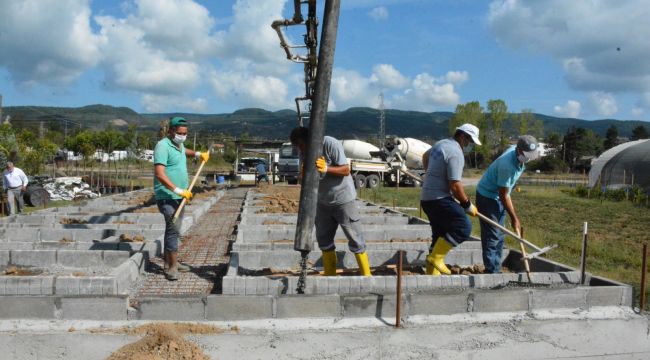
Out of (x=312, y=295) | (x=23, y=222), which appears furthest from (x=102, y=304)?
(x=23, y=222)

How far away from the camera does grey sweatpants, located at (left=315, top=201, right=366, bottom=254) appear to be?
15.0ft

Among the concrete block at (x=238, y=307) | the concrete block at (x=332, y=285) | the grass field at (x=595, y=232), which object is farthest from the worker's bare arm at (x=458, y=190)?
the grass field at (x=595, y=232)

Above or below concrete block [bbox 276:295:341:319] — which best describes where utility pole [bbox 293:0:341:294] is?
above

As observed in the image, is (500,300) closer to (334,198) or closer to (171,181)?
(334,198)

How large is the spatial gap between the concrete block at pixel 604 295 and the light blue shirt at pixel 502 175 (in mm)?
1151

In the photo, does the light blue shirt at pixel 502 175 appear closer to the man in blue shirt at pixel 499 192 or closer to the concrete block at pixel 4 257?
the man in blue shirt at pixel 499 192

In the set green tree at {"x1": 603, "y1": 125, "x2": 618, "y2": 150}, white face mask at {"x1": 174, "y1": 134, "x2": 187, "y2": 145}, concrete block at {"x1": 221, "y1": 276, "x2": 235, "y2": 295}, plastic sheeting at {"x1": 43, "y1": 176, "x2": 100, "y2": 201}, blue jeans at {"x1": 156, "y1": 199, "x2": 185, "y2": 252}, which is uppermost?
green tree at {"x1": 603, "y1": 125, "x2": 618, "y2": 150}

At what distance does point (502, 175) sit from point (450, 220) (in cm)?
76

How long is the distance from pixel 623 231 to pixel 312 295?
9692 mm

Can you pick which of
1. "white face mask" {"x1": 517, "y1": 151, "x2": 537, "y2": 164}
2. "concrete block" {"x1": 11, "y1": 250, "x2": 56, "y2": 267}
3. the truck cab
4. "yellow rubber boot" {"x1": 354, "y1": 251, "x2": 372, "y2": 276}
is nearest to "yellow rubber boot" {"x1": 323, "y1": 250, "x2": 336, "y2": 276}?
"yellow rubber boot" {"x1": 354, "y1": 251, "x2": 372, "y2": 276}

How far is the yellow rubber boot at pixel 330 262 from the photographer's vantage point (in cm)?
483

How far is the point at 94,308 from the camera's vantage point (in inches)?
153

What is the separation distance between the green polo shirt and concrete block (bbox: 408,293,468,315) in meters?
2.38

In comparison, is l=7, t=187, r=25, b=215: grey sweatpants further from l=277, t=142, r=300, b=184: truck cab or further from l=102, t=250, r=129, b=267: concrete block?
l=277, t=142, r=300, b=184: truck cab
